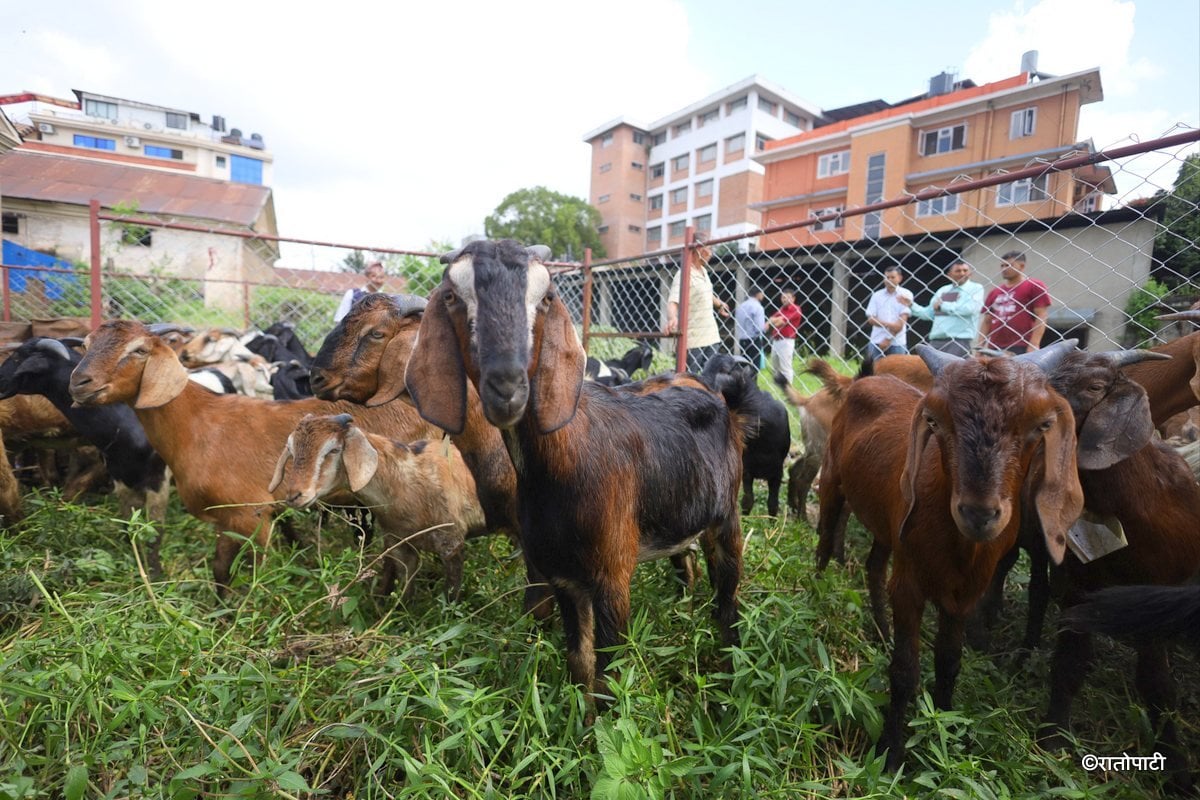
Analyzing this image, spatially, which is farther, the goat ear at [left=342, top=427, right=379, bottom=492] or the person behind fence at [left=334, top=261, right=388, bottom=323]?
the person behind fence at [left=334, top=261, right=388, bottom=323]

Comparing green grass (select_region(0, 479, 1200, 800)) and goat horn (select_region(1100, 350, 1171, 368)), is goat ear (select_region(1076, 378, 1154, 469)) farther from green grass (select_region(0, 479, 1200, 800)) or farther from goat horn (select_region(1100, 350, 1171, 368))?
green grass (select_region(0, 479, 1200, 800))

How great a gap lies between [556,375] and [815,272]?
7425 millimetres

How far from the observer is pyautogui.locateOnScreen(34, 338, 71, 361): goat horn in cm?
347

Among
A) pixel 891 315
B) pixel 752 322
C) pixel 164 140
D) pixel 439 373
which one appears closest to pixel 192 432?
pixel 439 373

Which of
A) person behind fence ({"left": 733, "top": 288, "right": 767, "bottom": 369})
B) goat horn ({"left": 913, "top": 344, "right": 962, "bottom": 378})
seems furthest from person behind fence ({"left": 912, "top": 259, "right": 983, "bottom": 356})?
goat horn ({"left": 913, "top": 344, "right": 962, "bottom": 378})

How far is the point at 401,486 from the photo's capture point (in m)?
2.85

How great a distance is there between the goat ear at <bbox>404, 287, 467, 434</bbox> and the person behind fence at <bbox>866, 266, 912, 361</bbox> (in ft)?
14.3

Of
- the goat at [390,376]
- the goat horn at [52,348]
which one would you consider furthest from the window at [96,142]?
the goat at [390,376]

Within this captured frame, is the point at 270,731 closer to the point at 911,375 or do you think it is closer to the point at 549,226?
the point at 911,375

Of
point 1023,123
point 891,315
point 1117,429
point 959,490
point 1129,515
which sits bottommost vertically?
point 1129,515

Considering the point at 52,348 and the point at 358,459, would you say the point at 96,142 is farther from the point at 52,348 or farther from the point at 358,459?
the point at 358,459

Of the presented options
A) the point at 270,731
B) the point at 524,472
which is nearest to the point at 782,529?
the point at 524,472

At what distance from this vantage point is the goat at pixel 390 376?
2449 mm

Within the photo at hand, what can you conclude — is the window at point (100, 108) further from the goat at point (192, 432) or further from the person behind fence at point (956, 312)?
the person behind fence at point (956, 312)
